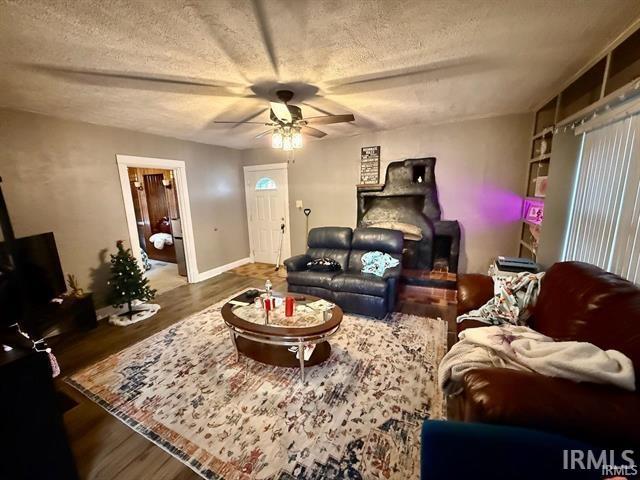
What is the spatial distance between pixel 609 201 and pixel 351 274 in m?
2.32

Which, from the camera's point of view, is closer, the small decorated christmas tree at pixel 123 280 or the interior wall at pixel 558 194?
the interior wall at pixel 558 194

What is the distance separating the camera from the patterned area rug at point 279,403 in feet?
4.80

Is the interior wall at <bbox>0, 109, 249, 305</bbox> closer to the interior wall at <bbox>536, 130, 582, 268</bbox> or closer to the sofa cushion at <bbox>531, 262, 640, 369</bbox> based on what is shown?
the sofa cushion at <bbox>531, 262, 640, 369</bbox>

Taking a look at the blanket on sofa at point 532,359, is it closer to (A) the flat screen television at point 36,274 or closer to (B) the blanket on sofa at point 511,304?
(B) the blanket on sofa at point 511,304

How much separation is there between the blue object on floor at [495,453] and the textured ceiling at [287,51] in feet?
6.18

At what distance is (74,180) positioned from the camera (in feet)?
9.94

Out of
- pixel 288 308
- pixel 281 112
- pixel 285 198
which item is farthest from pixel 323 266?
pixel 285 198

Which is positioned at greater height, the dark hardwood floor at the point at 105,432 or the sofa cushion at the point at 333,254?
the sofa cushion at the point at 333,254

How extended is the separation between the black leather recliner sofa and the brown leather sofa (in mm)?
1635

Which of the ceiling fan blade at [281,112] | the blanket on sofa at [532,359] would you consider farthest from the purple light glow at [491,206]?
the ceiling fan blade at [281,112]

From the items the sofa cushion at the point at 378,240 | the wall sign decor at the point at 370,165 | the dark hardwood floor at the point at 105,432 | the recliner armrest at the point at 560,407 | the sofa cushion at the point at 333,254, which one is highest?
the wall sign decor at the point at 370,165

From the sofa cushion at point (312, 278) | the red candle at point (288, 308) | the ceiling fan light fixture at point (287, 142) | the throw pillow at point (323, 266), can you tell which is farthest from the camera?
the throw pillow at point (323, 266)

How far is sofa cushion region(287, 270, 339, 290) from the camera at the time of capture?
10.6ft

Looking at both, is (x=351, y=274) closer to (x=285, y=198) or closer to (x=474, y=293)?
(x=474, y=293)
